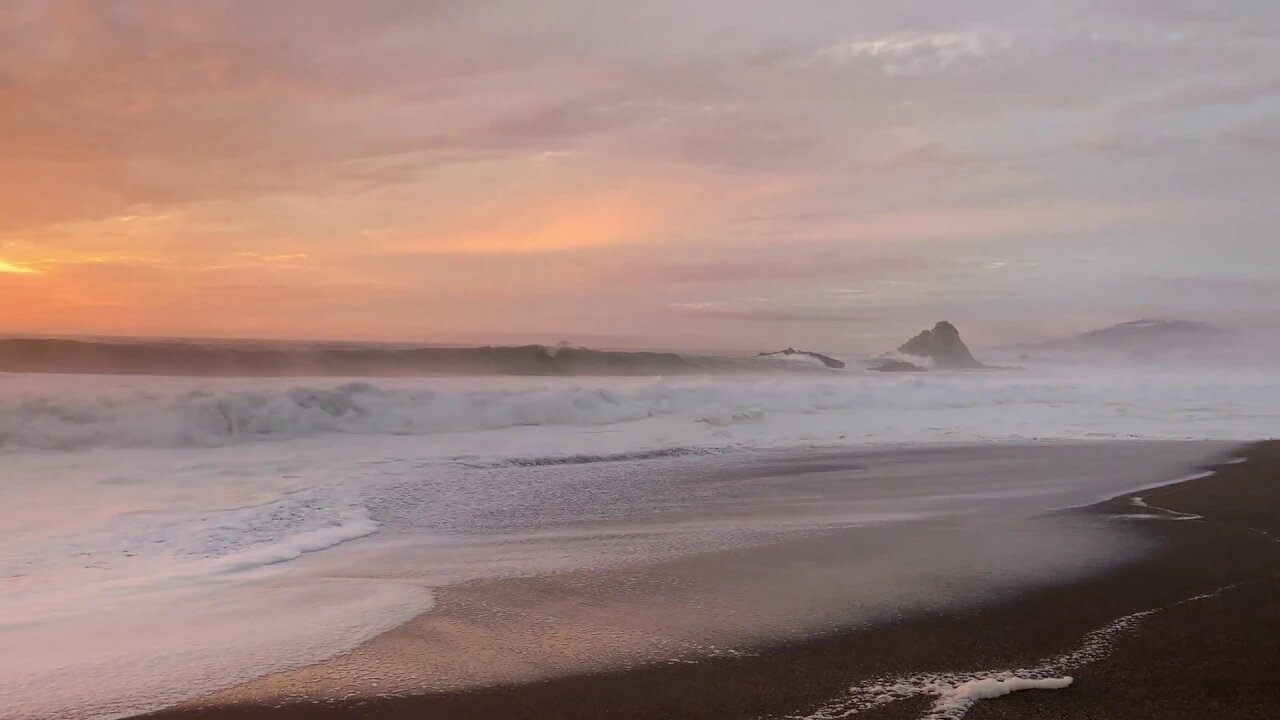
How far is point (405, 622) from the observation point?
13.3ft

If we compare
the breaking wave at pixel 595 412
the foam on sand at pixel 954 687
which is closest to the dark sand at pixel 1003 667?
the foam on sand at pixel 954 687

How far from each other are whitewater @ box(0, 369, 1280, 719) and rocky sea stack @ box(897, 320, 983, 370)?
27785mm

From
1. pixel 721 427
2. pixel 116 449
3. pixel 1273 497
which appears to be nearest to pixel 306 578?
pixel 116 449

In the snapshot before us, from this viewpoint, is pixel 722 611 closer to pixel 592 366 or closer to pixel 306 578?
pixel 306 578

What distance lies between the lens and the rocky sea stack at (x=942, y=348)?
45.4 meters

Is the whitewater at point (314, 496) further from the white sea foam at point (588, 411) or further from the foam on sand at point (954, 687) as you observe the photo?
the foam on sand at point (954, 687)

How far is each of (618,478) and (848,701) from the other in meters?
5.82

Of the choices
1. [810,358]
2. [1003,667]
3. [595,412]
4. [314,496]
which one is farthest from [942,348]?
[1003,667]

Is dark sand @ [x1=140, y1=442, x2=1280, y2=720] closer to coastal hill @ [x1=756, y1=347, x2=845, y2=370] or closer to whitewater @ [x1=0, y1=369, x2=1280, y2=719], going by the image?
whitewater @ [x1=0, y1=369, x2=1280, y2=719]

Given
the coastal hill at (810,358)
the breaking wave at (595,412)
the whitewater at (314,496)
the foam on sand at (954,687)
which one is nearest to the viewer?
the foam on sand at (954,687)

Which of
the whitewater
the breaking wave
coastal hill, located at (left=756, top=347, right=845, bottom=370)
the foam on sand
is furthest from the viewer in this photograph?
coastal hill, located at (left=756, top=347, right=845, bottom=370)

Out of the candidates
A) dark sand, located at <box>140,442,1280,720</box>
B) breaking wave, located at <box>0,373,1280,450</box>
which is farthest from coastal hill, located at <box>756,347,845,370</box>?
dark sand, located at <box>140,442,1280,720</box>

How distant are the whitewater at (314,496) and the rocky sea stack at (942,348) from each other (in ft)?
91.2

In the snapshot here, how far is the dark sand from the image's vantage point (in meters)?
3.03
